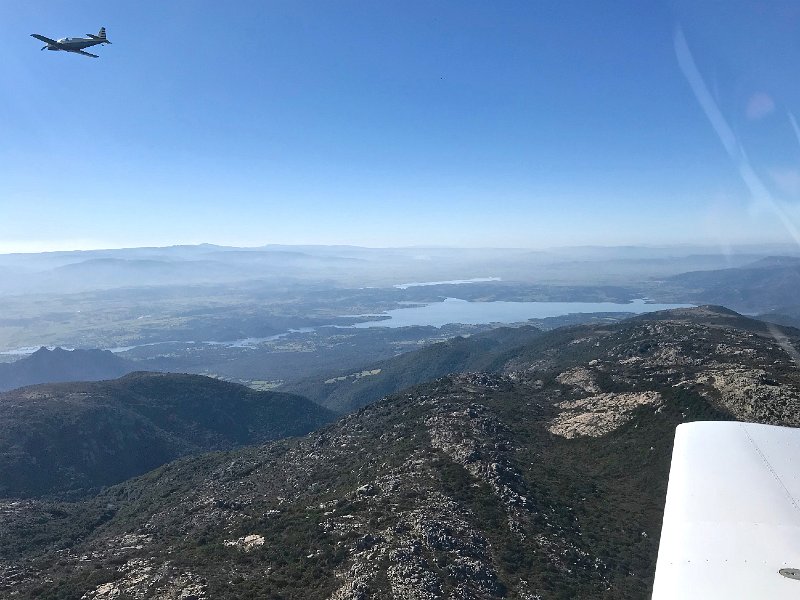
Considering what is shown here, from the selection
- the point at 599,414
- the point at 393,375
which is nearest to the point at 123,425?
the point at 393,375

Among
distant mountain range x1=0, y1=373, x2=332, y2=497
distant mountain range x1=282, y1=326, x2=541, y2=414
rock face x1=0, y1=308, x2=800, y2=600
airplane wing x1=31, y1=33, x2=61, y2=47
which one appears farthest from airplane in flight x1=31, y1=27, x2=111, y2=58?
distant mountain range x1=282, y1=326, x2=541, y2=414

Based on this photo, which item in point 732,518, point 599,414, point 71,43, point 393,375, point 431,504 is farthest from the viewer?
point 393,375

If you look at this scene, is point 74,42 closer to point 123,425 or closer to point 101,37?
point 101,37

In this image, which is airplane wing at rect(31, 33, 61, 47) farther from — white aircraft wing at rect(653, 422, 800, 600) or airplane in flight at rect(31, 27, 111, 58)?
white aircraft wing at rect(653, 422, 800, 600)

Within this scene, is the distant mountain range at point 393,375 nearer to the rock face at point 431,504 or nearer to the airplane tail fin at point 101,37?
the rock face at point 431,504

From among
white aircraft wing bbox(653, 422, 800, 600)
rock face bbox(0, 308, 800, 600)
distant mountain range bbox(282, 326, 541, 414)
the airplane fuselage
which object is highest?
the airplane fuselage

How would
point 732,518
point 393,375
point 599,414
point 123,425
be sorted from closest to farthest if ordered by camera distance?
point 732,518
point 599,414
point 123,425
point 393,375

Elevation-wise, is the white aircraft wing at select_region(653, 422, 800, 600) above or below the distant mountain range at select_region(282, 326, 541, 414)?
above
